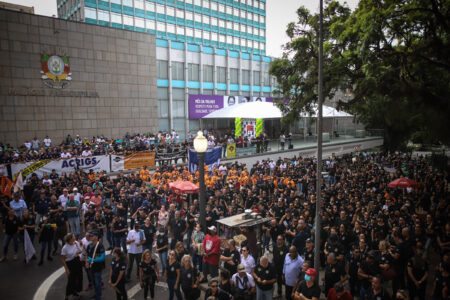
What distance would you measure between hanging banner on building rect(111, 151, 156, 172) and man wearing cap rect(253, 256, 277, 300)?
54.5 ft

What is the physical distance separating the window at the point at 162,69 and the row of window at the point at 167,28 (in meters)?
16.3

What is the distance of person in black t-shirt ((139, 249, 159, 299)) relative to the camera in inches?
321

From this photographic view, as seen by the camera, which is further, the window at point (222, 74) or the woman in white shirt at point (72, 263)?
the window at point (222, 74)

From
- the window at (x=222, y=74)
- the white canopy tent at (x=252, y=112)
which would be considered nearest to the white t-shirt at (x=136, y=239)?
the white canopy tent at (x=252, y=112)

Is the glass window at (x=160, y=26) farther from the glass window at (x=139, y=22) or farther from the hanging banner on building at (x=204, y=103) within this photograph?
the hanging banner on building at (x=204, y=103)

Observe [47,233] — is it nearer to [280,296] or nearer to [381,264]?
[280,296]

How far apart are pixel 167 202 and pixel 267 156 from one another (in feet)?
53.7

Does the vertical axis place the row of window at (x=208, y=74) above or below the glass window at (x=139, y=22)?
below

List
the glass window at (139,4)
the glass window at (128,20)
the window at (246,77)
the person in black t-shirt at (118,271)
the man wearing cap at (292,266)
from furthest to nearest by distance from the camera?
1. the glass window at (139,4)
2. the glass window at (128,20)
3. the window at (246,77)
4. the man wearing cap at (292,266)
5. the person in black t-shirt at (118,271)

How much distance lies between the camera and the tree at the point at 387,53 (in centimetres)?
1384

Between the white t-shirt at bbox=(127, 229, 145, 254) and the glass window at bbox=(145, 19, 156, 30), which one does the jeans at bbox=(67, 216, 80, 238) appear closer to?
the white t-shirt at bbox=(127, 229, 145, 254)

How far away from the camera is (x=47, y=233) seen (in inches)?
421

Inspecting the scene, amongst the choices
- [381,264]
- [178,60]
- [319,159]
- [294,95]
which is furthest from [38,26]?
[381,264]

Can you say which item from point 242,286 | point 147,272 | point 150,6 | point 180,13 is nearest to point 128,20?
point 150,6
